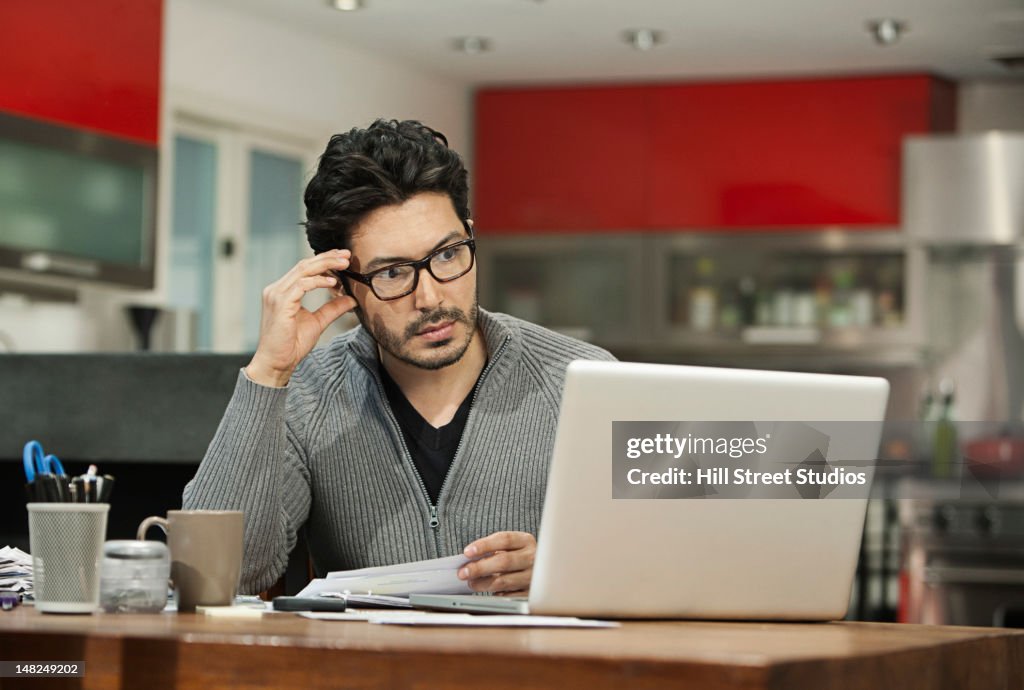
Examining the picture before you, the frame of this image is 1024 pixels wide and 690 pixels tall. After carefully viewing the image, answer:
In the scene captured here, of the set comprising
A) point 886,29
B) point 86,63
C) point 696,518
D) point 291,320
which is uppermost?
point 886,29

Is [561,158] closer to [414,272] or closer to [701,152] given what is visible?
[701,152]

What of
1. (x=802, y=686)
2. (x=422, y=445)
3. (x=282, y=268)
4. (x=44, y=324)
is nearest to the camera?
(x=802, y=686)

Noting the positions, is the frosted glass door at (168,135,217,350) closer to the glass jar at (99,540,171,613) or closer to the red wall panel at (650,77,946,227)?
the red wall panel at (650,77,946,227)

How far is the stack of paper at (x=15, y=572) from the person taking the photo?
1.72m

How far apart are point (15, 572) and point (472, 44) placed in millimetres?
4371

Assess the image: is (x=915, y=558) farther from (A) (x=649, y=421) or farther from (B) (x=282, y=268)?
(A) (x=649, y=421)

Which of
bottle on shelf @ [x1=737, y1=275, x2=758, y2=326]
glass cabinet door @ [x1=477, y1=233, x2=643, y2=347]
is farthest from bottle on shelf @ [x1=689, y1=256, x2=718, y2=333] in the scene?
glass cabinet door @ [x1=477, y1=233, x2=643, y2=347]

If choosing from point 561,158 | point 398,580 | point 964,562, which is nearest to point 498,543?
point 398,580

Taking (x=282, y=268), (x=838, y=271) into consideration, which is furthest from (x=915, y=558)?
(x=282, y=268)

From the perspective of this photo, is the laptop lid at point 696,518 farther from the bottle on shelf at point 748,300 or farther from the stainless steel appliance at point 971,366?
the bottle on shelf at point 748,300

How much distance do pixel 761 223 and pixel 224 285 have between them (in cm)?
220

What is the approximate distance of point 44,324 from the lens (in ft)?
15.4

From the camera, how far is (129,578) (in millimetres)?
1519

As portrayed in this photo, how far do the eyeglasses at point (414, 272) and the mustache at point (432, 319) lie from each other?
0.04 m
